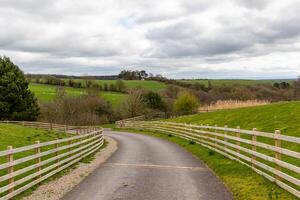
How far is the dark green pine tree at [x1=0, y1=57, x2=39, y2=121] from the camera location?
53938mm

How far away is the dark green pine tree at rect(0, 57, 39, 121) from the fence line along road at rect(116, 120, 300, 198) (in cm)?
1906

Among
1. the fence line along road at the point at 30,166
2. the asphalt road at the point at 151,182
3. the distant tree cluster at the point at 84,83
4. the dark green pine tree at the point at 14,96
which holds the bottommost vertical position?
the asphalt road at the point at 151,182

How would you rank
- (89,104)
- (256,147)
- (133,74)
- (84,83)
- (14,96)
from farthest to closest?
1. (133,74)
2. (84,83)
3. (89,104)
4. (14,96)
5. (256,147)

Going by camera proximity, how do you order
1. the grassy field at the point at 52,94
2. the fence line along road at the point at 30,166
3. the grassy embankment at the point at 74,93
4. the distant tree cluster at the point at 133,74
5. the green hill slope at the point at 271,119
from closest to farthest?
the fence line along road at the point at 30,166 → the green hill slope at the point at 271,119 → the grassy field at the point at 52,94 → the grassy embankment at the point at 74,93 → the distant tree cluster at the point at 133,74

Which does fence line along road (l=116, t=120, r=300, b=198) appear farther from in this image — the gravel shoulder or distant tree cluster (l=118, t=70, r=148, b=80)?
distant tree cluster (l=118, t=70, r=148, b=80)

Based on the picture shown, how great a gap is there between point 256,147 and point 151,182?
704cm

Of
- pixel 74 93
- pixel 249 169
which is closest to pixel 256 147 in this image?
pixel 249 169

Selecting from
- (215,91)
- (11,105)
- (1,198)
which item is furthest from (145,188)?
(215,91)

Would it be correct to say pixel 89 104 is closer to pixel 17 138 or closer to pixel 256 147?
pixel 17 138

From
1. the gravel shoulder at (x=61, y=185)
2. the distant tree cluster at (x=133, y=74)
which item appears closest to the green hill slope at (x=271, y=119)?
the gravel shoulder at (x=61, y=185)

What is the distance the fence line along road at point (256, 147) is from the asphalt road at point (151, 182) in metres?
1.27

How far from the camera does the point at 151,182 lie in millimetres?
11906

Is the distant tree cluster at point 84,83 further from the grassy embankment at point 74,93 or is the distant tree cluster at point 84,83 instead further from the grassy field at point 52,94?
the grassy field at point 52,94

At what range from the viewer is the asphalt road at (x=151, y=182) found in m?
9.92
